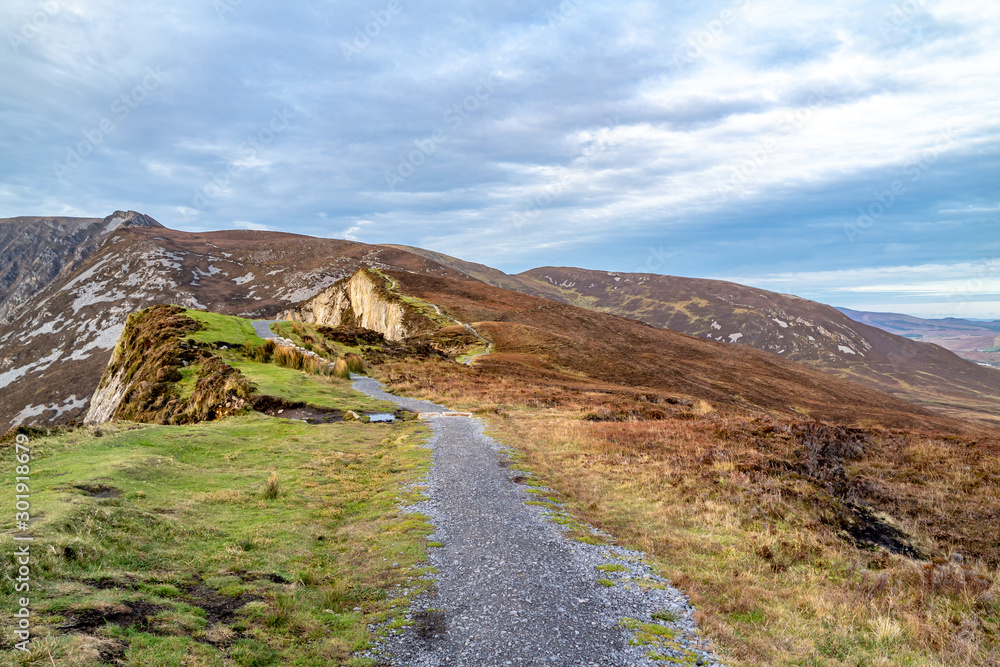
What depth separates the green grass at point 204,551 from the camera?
6.34 metres

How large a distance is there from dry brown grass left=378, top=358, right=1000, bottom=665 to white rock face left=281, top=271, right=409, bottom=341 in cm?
4538

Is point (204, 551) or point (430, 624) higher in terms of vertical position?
point (204, 551)

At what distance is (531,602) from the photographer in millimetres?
8320

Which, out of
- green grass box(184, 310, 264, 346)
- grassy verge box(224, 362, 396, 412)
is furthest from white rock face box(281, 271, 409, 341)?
grassy verge box(224, 362, 396, 412)

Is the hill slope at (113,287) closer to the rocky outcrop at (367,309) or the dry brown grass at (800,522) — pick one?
the rocky outcrop at (367,309)

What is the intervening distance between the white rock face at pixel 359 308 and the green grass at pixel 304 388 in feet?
96.0

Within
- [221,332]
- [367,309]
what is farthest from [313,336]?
[367,309]

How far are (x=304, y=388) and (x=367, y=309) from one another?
152 feet

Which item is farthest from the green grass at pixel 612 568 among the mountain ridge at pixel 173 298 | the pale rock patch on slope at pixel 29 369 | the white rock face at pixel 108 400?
the pale rock patch on slope at pixel 29 369

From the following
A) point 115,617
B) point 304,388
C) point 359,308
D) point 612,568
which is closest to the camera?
point 115,617

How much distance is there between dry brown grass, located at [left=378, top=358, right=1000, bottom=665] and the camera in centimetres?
772

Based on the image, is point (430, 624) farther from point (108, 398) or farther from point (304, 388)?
point (108, 398)

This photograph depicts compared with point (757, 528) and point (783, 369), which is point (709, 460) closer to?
point (757, 528)

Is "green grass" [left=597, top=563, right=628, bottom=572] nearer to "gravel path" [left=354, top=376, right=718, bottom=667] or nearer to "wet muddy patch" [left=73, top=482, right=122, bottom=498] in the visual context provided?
"gravel path" [left=354, top=376, right=718, bottom=667]
